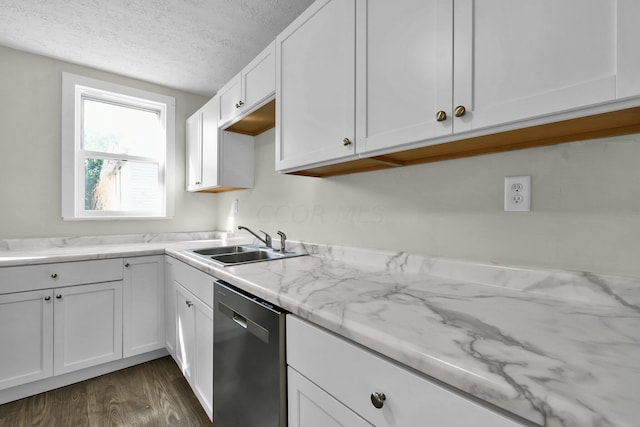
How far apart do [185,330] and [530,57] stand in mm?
2124

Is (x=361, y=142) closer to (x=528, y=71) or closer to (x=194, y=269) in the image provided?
(x=528, y=71)

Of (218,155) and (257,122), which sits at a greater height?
(257,122)

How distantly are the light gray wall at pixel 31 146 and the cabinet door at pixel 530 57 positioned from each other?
2.34 m

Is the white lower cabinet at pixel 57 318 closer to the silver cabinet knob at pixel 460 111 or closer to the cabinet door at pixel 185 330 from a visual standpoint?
the cabinet door at pixel 185 330

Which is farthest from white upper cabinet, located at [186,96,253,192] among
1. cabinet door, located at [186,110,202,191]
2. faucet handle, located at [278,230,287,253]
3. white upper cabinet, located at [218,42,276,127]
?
faucet handle, located at [278,230,287,253]

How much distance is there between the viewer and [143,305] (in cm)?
221

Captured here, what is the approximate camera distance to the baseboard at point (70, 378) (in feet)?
6.00

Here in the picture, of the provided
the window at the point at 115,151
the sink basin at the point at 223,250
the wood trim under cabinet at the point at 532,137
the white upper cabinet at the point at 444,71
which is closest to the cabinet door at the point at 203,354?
the sink basin at the point at 223,250

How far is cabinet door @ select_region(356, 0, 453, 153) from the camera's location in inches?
35.1

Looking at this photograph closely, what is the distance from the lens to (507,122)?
770mm

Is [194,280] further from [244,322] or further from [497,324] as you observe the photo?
[497,324]

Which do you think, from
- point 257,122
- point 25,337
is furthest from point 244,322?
point 25,337

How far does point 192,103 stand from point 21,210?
5.52 feet

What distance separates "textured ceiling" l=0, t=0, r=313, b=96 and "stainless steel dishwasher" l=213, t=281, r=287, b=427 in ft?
5.34
